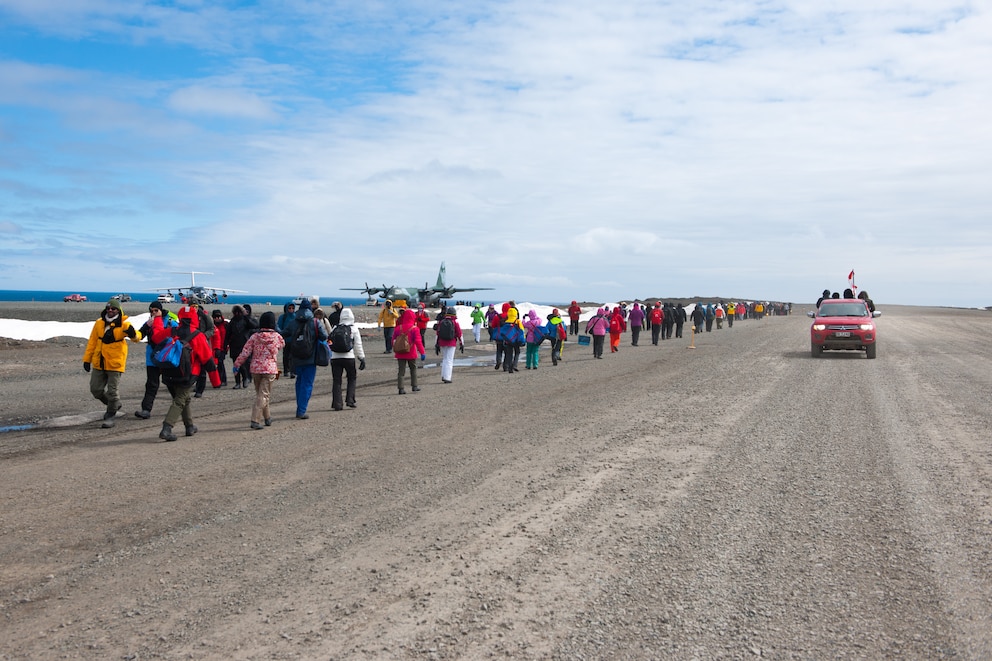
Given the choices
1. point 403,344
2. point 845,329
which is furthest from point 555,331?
point 845,329

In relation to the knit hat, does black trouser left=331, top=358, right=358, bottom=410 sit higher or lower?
lower

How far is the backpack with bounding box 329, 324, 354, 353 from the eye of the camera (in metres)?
12.1

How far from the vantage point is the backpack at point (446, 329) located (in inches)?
638

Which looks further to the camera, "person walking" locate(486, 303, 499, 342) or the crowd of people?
"person walking" locate(486, 303, 499, 342)

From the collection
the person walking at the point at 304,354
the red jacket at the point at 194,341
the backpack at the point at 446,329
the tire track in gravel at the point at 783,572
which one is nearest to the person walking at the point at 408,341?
the backpack at the point at 446,329

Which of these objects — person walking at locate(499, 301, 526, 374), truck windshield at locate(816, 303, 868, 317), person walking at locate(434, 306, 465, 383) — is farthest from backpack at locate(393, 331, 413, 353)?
truck windshield at locate(816, 303, 868, 317)

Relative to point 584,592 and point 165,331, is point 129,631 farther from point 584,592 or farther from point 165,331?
point 165,331

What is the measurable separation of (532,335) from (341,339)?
844 cm

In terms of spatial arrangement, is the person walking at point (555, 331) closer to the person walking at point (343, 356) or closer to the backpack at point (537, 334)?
the backpack at point (537, 334)

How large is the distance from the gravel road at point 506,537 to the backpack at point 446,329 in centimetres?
480

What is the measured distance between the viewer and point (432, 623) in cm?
412

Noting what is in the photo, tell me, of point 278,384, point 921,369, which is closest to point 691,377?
point 921,369

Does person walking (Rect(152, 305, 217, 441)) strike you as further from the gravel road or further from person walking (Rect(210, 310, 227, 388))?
person walking (Rect(210, 310, 227, 388))

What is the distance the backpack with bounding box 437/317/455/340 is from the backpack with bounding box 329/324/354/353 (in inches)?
165
